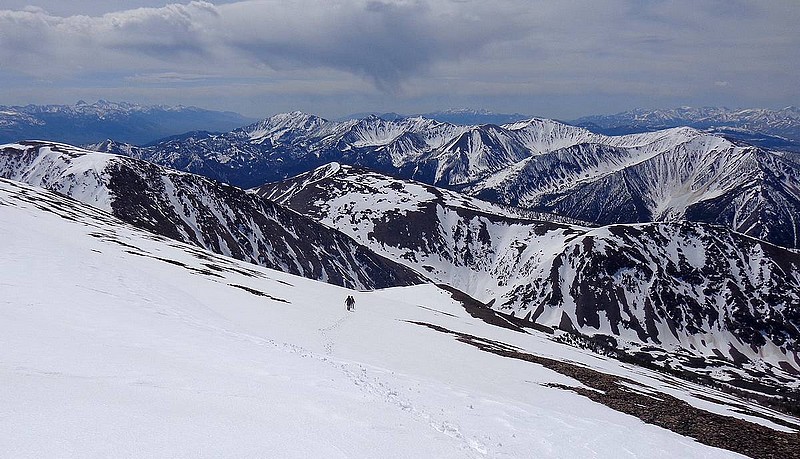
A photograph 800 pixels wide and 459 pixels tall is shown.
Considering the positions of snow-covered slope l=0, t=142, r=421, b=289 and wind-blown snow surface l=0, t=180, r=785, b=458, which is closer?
wind-blown snow surface l=0, t=180, r=785, b=458

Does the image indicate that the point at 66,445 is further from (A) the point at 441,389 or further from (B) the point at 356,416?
(A) the point at 441,389

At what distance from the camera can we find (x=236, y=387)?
15.6 meters

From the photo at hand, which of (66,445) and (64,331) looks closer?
(66,445)

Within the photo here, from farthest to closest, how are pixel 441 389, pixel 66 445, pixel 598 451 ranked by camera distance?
1. pixel 441 389
2. pixel 598 451
3. pixel 66 445

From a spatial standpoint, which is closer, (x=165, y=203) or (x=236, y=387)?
(x=236, y=387)

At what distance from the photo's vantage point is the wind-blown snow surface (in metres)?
10.7

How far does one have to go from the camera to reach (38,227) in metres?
56.4

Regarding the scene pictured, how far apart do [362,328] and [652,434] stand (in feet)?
93.1

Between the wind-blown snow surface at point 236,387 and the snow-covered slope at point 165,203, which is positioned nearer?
the wind-blown snow surface at point 236,387

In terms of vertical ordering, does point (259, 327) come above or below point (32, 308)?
below

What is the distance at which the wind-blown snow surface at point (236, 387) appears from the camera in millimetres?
10727

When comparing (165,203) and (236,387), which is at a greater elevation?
(236,387)

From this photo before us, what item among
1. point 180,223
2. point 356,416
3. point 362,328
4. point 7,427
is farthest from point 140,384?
point 180,223

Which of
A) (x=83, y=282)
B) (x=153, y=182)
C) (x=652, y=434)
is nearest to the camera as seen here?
(x=652, y=434)
